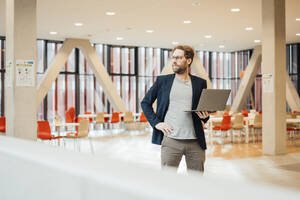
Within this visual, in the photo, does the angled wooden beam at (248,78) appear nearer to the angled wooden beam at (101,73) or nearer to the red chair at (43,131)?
the angled wooden beam at (101,73)

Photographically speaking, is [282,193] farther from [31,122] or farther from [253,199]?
[31,122]

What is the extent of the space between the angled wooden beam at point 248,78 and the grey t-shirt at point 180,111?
1471 centimetres

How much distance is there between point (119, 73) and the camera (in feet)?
55.8

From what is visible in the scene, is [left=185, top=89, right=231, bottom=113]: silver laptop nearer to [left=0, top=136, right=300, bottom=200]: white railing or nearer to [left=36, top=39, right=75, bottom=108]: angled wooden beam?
[left=0, top=136, right=300, bottom=200]: white railing

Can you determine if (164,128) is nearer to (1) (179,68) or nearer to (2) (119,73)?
(1) (179,68)

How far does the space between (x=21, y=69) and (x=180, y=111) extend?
420 cm

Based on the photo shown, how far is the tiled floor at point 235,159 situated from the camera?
20.5 feet

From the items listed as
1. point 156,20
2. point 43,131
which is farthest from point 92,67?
point 43,131

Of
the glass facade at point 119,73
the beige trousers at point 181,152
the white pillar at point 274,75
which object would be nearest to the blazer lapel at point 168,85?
the beige trousers at point 181,152

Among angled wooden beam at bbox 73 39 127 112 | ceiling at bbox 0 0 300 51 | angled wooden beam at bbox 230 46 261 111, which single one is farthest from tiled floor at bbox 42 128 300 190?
angled wooden beam at bbox 230 46 261 111

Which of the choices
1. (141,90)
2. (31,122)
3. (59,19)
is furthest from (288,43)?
(31,122)

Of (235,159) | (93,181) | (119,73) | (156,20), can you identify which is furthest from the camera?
(119,73)

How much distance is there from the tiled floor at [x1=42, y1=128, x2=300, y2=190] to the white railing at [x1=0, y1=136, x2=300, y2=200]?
10.4 feet

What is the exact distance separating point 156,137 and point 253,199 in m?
2.24
